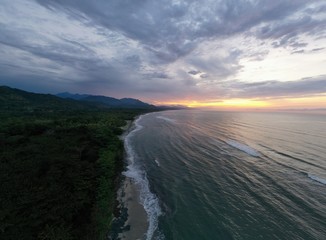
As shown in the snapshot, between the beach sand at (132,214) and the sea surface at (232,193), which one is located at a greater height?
the sea surface at (232,193)

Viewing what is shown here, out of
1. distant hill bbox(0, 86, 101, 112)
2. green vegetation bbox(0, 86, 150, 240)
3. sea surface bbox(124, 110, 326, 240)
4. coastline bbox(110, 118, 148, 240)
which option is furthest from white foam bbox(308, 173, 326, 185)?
distant hill bbox(0, 86, 101, 112)

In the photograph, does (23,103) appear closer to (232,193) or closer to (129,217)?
(129,217)

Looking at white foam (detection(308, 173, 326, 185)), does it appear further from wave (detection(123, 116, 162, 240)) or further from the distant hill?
the distant hill

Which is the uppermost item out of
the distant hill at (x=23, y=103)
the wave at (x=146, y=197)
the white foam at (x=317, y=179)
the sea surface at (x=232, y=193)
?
the white foam at (x=317, y=179)

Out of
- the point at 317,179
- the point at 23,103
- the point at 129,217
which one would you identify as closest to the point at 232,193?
the point at 129,217

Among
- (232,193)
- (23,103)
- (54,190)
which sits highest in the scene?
(54,190)

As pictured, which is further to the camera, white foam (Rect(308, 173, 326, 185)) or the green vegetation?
white foam (Rect(308, 173, 326, 185))

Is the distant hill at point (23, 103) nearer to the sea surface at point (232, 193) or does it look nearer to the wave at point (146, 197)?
the wave at point (146, 197)

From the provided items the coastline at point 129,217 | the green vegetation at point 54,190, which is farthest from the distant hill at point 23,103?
the coastline at point 129,217

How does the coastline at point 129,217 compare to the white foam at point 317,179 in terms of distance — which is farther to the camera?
the white foam at point 317,179

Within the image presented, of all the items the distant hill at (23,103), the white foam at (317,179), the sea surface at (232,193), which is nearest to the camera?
the sea surface at (232,193)
